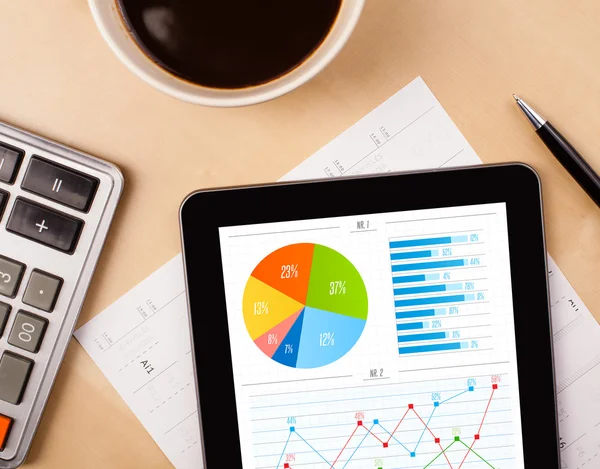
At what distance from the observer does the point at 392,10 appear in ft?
1.38

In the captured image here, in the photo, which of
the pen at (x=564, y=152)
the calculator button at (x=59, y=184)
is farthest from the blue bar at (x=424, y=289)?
the calculator button at (x=59, y=184)

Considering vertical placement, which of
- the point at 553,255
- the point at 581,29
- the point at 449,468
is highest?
the point at 581,29

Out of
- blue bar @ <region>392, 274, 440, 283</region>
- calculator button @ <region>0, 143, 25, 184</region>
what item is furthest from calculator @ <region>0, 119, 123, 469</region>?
blue bar @ <region>392, 274, 440, 283</region>

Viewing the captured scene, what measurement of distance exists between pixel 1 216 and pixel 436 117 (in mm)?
314

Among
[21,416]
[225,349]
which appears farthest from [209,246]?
[21,416]

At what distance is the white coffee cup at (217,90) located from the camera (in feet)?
1.07

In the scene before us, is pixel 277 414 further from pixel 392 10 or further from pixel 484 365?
pixel 392 10

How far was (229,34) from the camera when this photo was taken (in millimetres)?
354

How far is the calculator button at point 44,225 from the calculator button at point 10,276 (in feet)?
0.07

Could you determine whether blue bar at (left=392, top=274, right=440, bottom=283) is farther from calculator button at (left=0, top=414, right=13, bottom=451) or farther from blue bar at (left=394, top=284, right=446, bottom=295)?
calculator button at (left=0, top=414, right=13, bottom=451)

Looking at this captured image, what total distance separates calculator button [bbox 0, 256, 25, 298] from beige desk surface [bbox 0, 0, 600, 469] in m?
0.05

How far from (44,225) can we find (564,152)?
0.37 meters

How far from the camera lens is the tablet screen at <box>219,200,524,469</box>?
413mm

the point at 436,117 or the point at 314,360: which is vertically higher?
the point at 436,117
